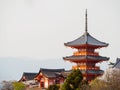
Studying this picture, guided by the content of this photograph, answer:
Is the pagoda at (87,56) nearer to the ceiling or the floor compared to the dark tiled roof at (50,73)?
nearer to the ceiling

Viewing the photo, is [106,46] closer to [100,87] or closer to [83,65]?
[83,65]

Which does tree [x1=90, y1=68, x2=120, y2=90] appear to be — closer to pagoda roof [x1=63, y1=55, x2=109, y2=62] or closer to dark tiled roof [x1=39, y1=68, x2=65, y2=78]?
pagoda roof [x1=63, y1=55, x2=109, y2=62]

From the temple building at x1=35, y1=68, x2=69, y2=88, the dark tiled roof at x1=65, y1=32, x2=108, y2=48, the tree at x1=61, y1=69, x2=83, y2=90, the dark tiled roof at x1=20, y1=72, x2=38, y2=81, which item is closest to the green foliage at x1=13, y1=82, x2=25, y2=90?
the temple building at x1=35, y1=68, x2=69, y2=88

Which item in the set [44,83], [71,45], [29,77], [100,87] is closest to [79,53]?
[71,45]

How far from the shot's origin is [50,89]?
5234cm

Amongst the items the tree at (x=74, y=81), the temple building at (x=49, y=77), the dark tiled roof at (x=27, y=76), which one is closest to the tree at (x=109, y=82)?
the tree at (x=74, y=81)

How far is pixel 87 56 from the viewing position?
58594 millimetres

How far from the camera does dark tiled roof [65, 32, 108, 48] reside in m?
59.5

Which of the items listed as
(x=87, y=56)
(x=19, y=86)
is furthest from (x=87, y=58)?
(x=19, y=86)

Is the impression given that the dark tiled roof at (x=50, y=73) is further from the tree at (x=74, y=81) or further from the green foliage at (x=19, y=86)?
the tree at (x=74, y=81)

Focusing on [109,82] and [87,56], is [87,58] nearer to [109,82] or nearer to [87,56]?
[87,56]

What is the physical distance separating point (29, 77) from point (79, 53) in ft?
35.5

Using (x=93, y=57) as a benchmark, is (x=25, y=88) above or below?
below

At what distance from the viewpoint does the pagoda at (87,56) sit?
58219mm
